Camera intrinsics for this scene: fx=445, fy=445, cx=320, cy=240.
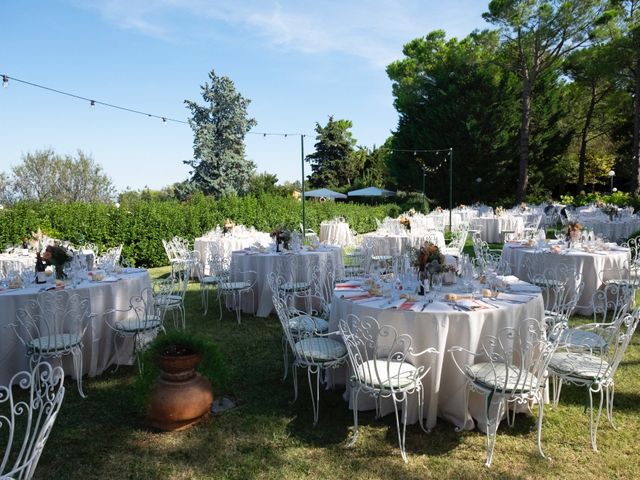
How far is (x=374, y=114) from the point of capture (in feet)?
87.1

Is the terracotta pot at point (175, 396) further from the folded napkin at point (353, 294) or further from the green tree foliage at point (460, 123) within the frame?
the green tree foliage at point (460, 123)

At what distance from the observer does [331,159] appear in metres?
41.3

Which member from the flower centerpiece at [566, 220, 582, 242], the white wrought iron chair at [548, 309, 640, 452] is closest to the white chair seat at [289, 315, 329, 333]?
the white wrought iron chair at [548, 309, 640, 452]

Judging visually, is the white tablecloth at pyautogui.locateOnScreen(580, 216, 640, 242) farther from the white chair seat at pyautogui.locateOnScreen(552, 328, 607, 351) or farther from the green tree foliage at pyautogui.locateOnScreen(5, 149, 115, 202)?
the green tree foliage at pyautogui.locateOnScreen(5, 149, 115, 202)

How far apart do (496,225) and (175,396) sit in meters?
14.3

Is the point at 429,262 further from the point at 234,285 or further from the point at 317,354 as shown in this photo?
the point at 234,285

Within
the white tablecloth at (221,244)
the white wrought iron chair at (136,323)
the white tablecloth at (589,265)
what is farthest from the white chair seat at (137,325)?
the white tablecloth at (589,265)

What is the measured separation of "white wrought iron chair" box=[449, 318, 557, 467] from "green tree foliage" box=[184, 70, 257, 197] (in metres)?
22.5

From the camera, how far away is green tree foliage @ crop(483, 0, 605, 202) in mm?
20859

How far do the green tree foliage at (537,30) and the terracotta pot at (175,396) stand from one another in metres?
23.3

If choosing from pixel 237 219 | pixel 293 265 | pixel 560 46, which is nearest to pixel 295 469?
pixel 293 265

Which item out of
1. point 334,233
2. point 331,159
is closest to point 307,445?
point 334,233

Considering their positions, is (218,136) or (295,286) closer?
(295,286)

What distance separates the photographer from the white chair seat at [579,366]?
3201 mm
